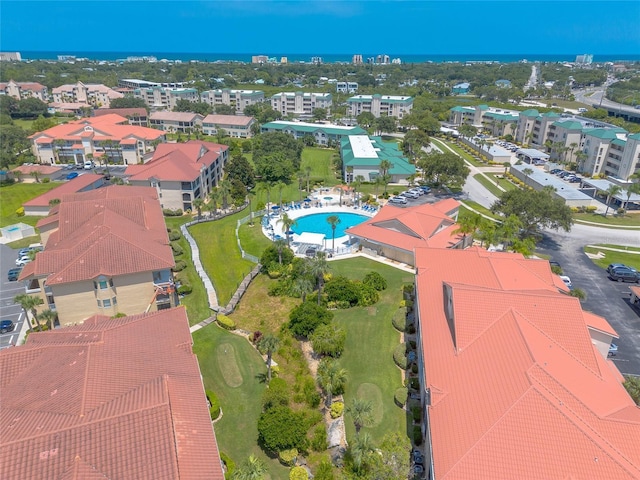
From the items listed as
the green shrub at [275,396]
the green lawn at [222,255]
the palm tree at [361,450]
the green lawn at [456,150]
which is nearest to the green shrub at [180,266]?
the green lawn at [222,255]

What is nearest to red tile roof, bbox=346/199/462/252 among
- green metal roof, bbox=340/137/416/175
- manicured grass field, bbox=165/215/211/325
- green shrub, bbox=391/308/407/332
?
green shrub, bbox=391/308/407/332

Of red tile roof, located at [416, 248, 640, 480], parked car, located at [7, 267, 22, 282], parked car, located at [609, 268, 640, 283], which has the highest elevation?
red tile roof, located at [416, 248, 640, 480]

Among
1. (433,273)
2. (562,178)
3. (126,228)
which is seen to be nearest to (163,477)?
(433,273)

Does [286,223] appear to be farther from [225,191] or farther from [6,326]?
[6,326]

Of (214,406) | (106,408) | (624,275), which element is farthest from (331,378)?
(624,275)

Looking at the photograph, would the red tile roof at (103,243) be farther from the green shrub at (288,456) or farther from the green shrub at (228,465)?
the green shrub at (288,456)

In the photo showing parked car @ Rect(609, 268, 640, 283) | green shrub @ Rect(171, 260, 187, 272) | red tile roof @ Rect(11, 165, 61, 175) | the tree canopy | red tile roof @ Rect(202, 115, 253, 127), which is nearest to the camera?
parked car @ Rect(609, 268, 640, 283)

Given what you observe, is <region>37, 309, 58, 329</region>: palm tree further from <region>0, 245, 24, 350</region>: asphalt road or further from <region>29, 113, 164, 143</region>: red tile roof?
<region>29, 113, 164, 143</region>: red tile roof
